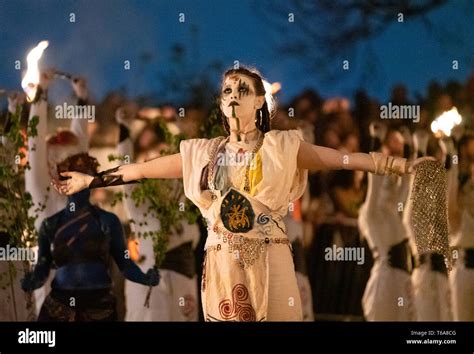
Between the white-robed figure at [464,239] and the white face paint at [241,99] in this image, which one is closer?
the white face paint at [241,99]

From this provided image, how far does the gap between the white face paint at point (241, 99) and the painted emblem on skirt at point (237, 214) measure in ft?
1.40

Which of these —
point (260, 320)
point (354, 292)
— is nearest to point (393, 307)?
point (354, 292)

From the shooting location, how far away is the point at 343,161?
610 cm

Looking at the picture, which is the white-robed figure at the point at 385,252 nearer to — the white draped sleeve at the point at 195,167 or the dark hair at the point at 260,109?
the dark hair at the point at 260,109

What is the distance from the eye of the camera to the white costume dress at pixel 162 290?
21.0 ft

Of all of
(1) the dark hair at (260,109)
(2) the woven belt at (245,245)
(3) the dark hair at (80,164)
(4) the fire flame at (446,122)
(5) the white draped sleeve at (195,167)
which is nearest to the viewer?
(2) the woven belt at (245,245)

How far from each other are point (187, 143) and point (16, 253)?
118cm

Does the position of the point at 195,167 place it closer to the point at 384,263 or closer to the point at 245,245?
the point at 245,245

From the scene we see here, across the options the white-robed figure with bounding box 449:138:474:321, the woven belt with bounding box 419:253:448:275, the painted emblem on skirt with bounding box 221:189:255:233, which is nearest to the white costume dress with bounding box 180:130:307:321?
the painted emblem on skirt with bounding box 221:189:255:233

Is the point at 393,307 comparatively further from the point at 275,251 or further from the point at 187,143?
the point at 187,143

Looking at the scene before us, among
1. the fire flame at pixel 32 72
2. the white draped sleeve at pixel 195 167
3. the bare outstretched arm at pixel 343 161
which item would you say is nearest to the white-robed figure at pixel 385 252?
the bare outstretched arm at pixel 343 161

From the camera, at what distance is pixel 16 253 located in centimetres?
643

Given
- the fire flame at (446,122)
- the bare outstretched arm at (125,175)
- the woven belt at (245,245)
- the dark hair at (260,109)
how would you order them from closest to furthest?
1. the woven belt at (245,245)
2. the dark hair at (260,109)
3. the bare outstretched arm at (125,175)
4. the fire flame at (446,122)

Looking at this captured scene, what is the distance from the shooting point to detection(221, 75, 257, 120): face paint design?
19.7 ft
